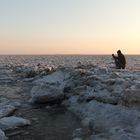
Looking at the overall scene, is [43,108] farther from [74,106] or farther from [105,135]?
[105,135]

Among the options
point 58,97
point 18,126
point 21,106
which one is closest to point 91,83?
point 58,97

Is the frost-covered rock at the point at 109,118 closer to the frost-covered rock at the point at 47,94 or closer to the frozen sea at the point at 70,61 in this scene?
the frost-covered rock at the point at 47,94

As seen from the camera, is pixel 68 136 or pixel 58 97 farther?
pixel 58 97

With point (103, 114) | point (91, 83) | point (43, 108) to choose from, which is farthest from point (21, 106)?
point (103, 114)

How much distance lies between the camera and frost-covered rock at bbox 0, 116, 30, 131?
7.79 meters

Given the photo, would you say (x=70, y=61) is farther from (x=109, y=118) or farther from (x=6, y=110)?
(x=109, y=118)

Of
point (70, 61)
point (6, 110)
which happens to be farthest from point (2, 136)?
point (70, 61)

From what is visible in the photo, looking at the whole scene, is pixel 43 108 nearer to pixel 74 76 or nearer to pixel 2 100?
pixel 2 100

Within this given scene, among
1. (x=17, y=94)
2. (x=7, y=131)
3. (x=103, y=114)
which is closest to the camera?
(x=7, y=131)

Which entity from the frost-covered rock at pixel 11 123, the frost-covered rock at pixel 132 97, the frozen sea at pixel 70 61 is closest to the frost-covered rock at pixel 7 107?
the frost-covered rock at pixel 11 123

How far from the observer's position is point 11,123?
7.97m

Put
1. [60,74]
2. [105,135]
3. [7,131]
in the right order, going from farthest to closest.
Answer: [60,74]
[7,131]
[105,135]

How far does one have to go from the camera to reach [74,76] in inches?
507

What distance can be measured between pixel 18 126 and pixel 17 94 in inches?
188
